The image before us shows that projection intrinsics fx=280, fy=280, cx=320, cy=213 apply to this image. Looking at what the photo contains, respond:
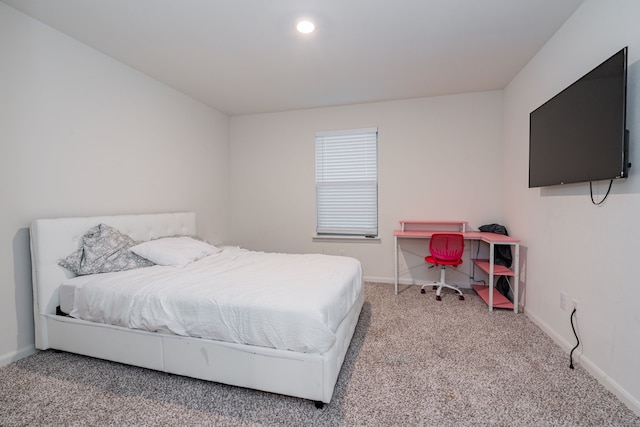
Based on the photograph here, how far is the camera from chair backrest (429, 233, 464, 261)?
130 inches

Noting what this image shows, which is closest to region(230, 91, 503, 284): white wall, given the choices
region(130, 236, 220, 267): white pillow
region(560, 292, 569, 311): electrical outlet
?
region(560, 292, 569, 311): electrical outlet

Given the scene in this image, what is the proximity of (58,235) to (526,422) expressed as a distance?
3345 millimetres

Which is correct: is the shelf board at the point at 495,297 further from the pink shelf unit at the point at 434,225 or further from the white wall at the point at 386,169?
the pink shelf unit at the point at 434,225

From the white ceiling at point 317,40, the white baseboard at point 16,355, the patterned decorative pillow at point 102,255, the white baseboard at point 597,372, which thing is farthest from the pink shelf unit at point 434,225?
the white baseboard at point 16,355

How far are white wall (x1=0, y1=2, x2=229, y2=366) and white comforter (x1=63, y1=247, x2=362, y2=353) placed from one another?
19.5 inches

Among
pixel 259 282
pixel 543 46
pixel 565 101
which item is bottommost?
pixel 259 282

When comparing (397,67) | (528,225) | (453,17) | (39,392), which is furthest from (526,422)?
(397,67)

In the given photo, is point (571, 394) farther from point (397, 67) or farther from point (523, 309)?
point (397, 67)

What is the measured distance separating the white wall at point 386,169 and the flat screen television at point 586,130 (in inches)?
46.7

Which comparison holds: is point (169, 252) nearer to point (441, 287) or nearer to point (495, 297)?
point (441, 287)

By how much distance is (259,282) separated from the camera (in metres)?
2.04

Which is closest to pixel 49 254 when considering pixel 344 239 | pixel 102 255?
pixel 102 255

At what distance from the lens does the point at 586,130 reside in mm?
1882

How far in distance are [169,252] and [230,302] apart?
1.23m
